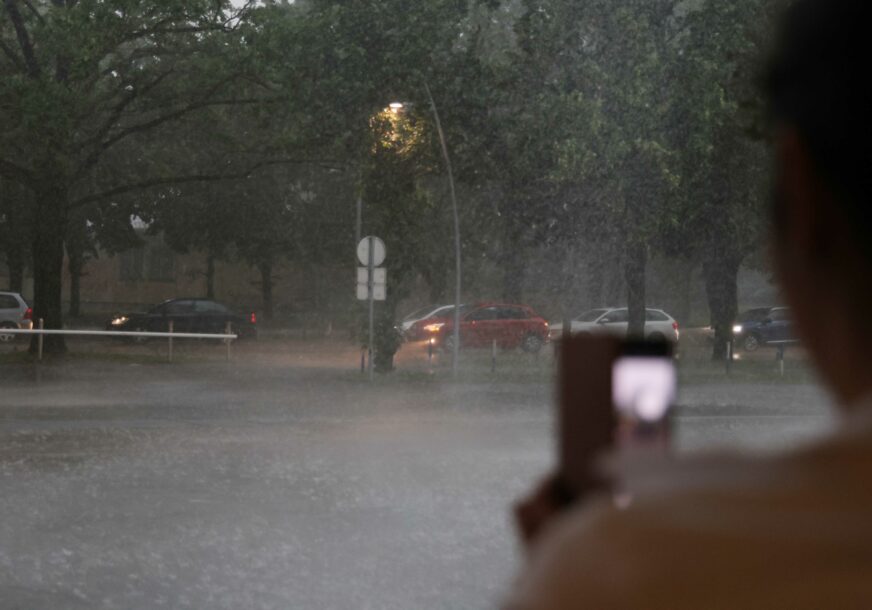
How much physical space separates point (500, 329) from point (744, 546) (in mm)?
41227

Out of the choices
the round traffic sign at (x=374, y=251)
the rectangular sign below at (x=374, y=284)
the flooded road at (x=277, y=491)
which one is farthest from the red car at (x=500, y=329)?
the flooded road at (x=277, y=491)

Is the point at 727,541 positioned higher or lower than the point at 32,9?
lower

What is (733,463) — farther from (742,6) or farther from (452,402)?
(742,6)

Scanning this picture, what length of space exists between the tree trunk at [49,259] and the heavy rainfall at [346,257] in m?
0.07

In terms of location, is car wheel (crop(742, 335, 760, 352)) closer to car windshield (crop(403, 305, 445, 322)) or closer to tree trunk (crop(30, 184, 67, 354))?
car windshield (crop(403, 305, 445, 322))

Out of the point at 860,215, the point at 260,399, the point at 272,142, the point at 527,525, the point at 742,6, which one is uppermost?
the point at 742,6

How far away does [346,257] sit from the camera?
54500 millimetres

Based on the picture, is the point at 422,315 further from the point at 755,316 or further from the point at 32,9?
the point at 32,9

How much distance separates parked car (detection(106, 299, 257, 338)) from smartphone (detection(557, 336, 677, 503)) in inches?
1790

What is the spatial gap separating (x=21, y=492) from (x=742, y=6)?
23225mm

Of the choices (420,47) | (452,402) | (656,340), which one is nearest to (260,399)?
(452,402)

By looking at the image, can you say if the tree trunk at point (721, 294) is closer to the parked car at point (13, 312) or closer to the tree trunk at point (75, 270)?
the parked car at point (13, 312)

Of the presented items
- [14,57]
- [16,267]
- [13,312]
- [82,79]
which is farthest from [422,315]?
[82,79]

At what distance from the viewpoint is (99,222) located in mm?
53969
